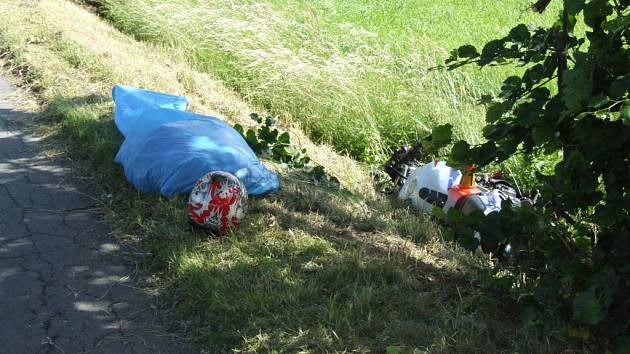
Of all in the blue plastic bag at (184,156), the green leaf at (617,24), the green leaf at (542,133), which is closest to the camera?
the green leaf at (617,24)

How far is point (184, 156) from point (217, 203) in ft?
A: 2.29

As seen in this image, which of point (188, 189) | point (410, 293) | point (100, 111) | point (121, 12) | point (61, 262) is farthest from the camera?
point (121, 12)

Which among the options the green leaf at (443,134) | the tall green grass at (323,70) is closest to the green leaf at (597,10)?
the green leaf at (443,134)

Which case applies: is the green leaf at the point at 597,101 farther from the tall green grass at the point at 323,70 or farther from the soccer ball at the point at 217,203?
the tall green grass at the point at 323,70

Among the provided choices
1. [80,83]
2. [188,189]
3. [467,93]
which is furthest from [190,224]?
[467,93]

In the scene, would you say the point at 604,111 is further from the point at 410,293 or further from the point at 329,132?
the point at 329,132

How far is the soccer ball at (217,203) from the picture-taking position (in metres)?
4.82

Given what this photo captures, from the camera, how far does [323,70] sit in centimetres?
841

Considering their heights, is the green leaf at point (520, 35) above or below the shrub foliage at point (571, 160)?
above

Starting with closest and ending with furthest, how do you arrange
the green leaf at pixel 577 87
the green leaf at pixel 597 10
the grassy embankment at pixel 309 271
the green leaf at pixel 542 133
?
1. the green leaf at pixel 577 87
2. the green leaf at pixel 597 10
3. the green leaf at pixel 542 133
4. the grassy embankment at pixel 309 271

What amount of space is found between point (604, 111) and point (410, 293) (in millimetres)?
1461

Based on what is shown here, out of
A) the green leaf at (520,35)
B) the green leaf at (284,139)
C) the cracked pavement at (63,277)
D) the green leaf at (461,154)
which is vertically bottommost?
the cracked pavement at (63,277)

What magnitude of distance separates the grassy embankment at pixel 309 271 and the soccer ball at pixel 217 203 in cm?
9

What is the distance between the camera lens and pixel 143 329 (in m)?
4.10
